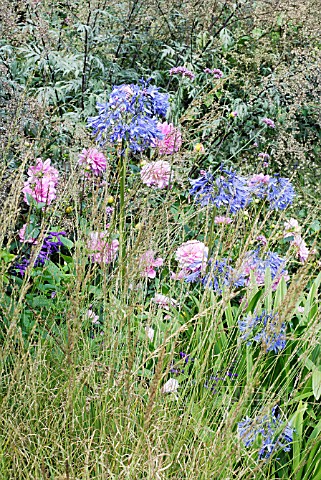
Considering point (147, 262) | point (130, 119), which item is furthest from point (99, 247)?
point (130, 119)

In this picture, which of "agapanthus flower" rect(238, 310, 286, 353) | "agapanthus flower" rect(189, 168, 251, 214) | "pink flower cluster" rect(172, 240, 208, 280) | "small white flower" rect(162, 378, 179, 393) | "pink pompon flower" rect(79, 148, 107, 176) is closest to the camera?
"agapanthus flower" rect(238, 310, 286, 353)

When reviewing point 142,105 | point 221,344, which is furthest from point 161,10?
point 221,344

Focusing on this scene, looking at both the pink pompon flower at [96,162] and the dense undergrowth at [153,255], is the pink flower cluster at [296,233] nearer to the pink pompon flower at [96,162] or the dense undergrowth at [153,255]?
the dense undergrowth at [153,255]

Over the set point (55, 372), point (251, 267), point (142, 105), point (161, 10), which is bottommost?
point (55, 372)

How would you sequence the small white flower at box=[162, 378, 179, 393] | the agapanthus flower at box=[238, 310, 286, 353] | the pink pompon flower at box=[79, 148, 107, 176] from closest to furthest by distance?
the agapanthus flower at box=[238, 310, 286, 353] < the small white flower at box=[162, 378, 179, 393] < the pink pompon flower at box=[79, 148, 107, 176]

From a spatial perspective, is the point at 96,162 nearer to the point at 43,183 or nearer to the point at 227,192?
the point at 43,183

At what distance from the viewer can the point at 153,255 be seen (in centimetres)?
245

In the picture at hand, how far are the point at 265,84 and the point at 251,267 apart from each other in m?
2.02

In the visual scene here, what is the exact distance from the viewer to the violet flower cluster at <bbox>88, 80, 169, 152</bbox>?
8.26ft

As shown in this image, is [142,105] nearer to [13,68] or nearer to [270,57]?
[13,68]

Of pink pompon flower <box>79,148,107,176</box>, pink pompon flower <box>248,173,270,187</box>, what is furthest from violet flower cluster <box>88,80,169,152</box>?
pink pompon flower <box>248,173,270,187</box>

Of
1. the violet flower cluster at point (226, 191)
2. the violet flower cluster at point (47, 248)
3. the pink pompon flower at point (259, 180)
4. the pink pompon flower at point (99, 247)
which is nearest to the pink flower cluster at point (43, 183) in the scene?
the violet flower cluster at point (47, 248)

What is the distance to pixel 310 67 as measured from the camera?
168 inches

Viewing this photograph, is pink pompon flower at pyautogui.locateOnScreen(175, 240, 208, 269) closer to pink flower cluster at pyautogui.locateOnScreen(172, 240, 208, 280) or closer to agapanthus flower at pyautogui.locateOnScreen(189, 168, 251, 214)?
pink flower cluster at pyautogui.locateOnScreen(172, 240, 208, 280)
